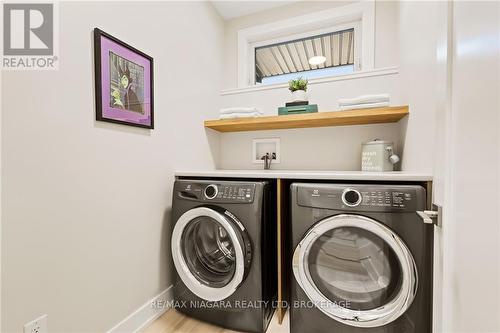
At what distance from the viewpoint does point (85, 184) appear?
1110mm

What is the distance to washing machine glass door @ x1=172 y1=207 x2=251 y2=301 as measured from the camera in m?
1.32

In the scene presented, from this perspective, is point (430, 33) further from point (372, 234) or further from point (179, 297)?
point (179, 297)

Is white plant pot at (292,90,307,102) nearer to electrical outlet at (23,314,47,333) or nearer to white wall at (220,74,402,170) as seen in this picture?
white wall at (220,74,402,170)

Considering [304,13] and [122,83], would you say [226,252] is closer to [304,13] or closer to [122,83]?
[122,83]

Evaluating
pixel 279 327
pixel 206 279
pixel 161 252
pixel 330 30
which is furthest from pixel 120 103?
pixel 330 30

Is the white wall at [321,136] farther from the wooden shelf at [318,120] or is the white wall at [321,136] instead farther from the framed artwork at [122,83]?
the framed artwork at [122,83]

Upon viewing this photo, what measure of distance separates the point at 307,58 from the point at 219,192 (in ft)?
5.86

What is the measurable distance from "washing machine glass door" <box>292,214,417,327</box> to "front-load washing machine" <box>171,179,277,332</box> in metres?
0.25

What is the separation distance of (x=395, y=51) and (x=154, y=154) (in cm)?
207

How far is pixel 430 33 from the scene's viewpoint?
1.08m

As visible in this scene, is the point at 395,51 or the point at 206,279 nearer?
the point at 206,279

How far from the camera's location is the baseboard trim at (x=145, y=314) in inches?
51.3

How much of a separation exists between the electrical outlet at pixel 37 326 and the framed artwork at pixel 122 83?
88 centimetres

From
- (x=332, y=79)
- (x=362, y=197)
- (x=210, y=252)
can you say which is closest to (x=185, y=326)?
(x=210, y=252)
